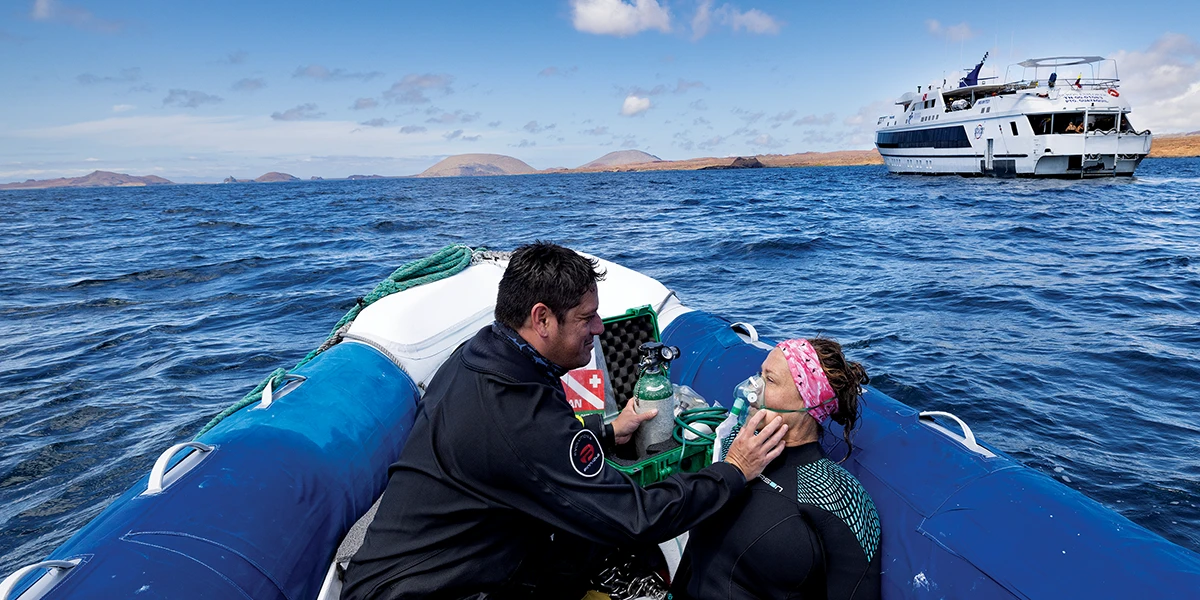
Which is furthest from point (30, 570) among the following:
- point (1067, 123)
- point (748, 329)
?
point (1067, 123)

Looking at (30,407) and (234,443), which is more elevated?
(234,443)

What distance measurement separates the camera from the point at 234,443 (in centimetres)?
291

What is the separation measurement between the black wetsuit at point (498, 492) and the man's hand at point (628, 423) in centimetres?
85

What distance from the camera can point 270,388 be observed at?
345 cm

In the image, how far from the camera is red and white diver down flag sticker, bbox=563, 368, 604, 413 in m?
3.77

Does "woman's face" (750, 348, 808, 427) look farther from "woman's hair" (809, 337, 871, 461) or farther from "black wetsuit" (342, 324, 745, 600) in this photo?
"black wetsuit" (342, 324, 745, 600)

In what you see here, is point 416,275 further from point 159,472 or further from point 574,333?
point 574,333

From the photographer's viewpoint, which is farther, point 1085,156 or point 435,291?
point 1085,156

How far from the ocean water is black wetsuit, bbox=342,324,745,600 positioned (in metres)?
3.76

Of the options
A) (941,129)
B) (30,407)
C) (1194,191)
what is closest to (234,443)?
(30,407)

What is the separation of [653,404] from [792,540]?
3.61ft

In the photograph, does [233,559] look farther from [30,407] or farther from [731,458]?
[30,407]

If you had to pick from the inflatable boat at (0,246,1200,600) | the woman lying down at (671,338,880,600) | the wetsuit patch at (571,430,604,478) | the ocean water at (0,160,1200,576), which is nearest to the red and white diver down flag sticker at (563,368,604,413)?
the inflatable boat at (0,246,1200,600)

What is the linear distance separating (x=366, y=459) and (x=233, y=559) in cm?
102
